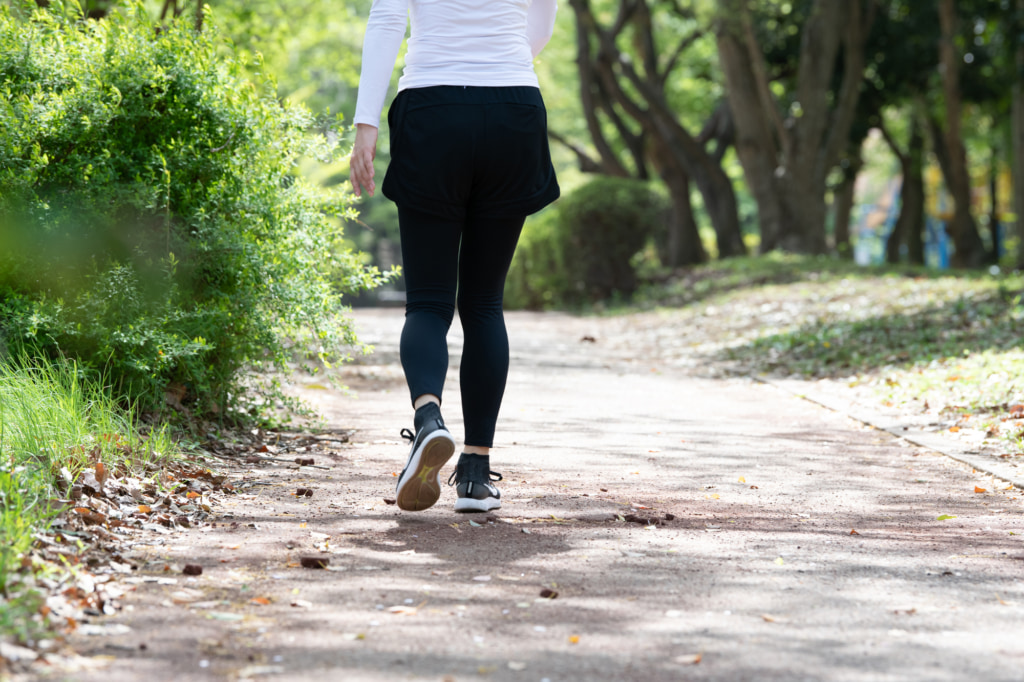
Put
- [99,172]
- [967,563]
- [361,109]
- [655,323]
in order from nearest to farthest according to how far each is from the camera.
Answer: [967,563], [361,109], [99,172], [655,323]

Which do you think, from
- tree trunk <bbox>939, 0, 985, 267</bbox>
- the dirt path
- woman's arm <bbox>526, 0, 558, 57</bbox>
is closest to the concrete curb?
the dirt path

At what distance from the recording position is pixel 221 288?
5098mm

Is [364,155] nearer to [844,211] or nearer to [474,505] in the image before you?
[474,505]

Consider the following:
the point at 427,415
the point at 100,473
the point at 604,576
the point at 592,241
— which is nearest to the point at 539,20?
the point at 427,415

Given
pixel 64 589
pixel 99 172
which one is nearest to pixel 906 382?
pixel 99 172

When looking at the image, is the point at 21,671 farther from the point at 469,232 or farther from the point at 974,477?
the point at 974,477

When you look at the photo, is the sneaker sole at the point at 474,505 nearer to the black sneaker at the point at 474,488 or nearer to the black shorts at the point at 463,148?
the black sneaker at the point at 474,488

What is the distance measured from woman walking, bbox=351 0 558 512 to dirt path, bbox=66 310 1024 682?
51 cm

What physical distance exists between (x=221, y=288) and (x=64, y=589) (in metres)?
2.54

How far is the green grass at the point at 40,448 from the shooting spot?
8.53 ft

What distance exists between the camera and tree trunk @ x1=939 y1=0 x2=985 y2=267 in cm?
1989

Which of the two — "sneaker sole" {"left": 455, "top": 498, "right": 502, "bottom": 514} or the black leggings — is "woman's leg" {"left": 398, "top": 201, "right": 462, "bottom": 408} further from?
"sneaker sole" {"left": 455, "top": 498, "right": 502, "bottom": 514}

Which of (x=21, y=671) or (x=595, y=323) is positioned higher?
(x=21, y=671)

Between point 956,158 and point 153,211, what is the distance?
1920cm
